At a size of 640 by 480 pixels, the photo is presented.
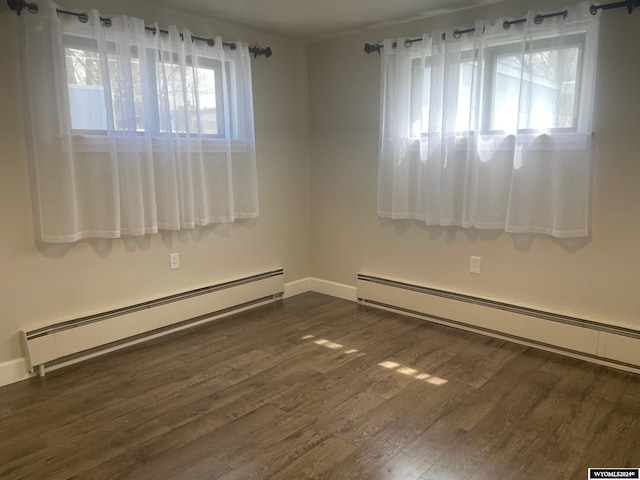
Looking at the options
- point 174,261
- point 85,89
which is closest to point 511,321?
point 174,261

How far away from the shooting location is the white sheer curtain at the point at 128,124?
106 inches

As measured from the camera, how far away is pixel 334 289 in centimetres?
438

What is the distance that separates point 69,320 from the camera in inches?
115

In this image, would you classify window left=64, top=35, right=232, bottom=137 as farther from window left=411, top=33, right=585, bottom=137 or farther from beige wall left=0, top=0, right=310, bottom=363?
window left=411, top=33, right=585, bottom=137

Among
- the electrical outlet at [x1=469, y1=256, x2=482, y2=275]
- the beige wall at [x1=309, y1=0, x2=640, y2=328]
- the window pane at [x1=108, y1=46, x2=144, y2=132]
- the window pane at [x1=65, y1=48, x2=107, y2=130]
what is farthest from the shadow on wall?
the window pane at [x1=65, y1=48, x2=107, y2=130]

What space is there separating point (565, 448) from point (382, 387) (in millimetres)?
931

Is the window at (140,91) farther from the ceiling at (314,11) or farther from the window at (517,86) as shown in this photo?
the window at (517,86)

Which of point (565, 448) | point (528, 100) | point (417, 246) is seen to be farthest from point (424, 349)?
point (528, 100)

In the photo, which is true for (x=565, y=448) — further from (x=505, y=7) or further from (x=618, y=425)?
(x=505, y=7)

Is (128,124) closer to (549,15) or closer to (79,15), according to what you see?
(79,15)

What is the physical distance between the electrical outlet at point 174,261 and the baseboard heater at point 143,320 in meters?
0.21

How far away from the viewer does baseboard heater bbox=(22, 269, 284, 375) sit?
9.29ft

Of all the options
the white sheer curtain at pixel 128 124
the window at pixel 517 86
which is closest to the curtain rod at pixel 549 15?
the window at pixel 517 86

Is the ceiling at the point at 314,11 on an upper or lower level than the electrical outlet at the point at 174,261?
upper
